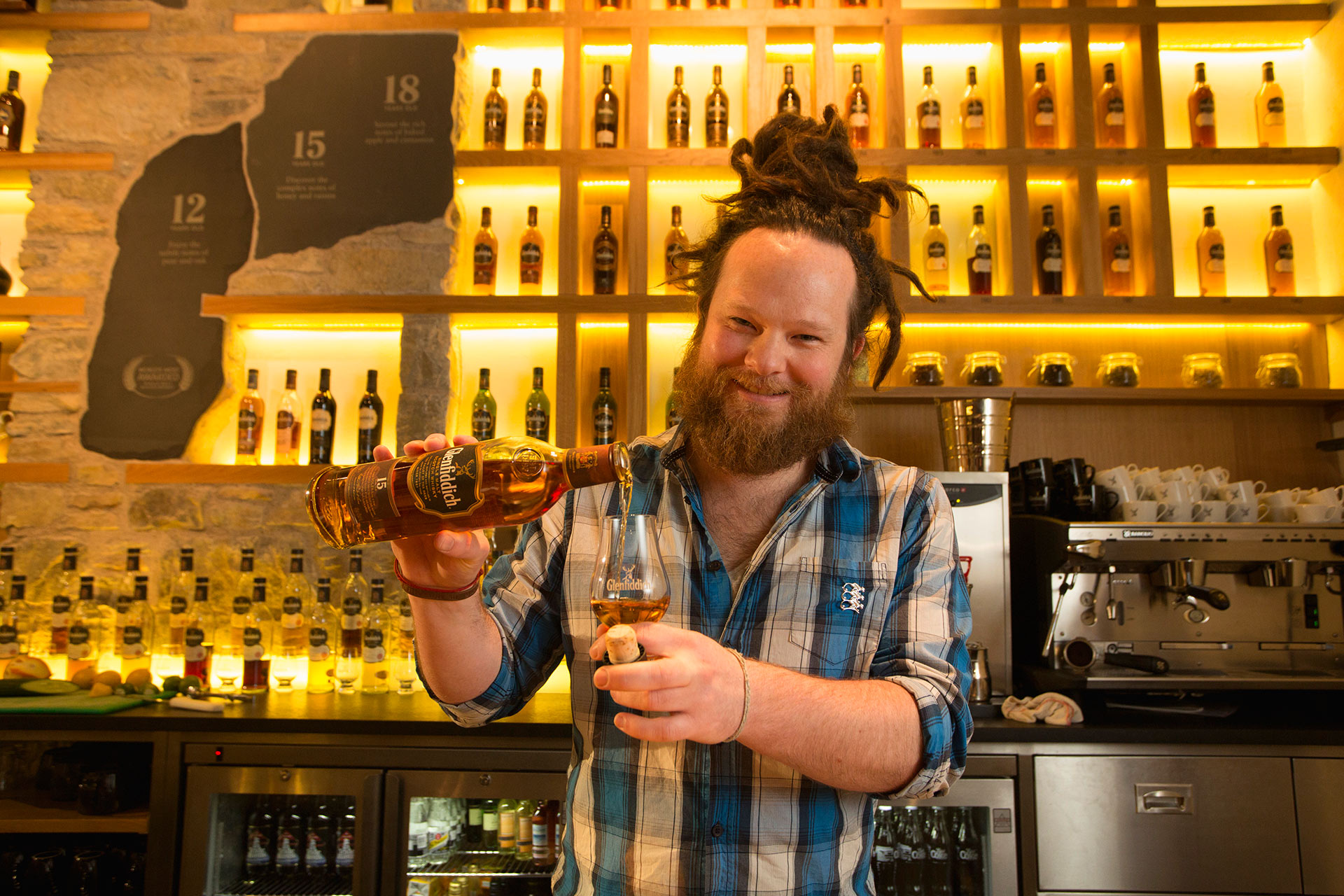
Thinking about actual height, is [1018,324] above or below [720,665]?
above

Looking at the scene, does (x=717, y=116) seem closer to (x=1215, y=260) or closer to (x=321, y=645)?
(x=1215, y=260)

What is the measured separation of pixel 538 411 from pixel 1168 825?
2082 millimetres

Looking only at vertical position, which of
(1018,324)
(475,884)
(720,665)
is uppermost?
(1018,324)

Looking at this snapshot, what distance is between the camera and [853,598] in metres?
1.11

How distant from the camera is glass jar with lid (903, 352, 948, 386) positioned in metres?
2.74

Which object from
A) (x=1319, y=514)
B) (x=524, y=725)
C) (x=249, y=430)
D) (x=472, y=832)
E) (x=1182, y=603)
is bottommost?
(x=472, y=832)

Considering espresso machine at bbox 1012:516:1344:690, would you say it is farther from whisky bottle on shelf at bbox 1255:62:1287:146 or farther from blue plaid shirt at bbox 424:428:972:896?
whisky bottle on shelf at bbox 1255:62:1287:146

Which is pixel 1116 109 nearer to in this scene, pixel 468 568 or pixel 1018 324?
pixel 1018 324

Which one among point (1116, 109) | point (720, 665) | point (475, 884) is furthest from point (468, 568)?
point (1116, 109)

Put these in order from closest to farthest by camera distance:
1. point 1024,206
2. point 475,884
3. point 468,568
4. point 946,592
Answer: point 468,568
point 946,592
point 475,884
point 1024,206

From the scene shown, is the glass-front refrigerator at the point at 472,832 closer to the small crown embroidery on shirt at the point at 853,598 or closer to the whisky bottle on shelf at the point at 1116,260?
the small crown embroidery on shirt at the point at 853,598

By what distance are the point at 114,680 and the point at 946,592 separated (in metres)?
2.37

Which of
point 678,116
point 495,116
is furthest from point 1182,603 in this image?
point 495,116

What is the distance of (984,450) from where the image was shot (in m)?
2.39
